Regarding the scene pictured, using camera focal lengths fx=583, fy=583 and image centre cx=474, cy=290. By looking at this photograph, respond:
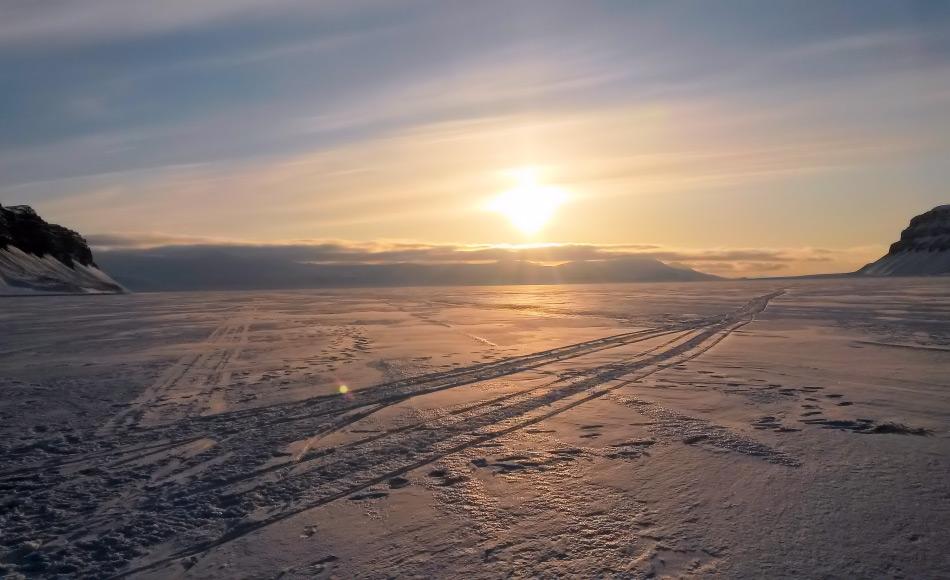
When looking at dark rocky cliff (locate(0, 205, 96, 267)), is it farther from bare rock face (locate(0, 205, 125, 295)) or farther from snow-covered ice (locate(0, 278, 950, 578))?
snow-covered ice (locate(0, 278, 950, 578))

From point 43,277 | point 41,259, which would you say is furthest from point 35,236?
point 43,277

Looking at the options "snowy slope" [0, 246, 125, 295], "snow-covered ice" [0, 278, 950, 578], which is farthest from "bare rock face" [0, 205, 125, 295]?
"snow-covered ice" [0, 278, 950, 578]

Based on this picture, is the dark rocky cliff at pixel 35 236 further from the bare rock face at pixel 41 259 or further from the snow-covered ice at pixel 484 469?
the snow-covered ice at pixel 484 469

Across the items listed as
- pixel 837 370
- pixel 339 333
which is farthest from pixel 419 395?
pixel 339 333

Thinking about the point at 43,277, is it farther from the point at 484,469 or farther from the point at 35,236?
the point at 484,469

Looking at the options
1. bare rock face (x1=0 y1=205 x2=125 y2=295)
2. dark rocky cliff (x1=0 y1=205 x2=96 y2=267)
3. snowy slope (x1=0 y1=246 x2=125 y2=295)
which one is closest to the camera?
snowy slope (x1=0 y1=246 x2=125 y2=295)

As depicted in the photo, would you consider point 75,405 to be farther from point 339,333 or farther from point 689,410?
point 339,333
